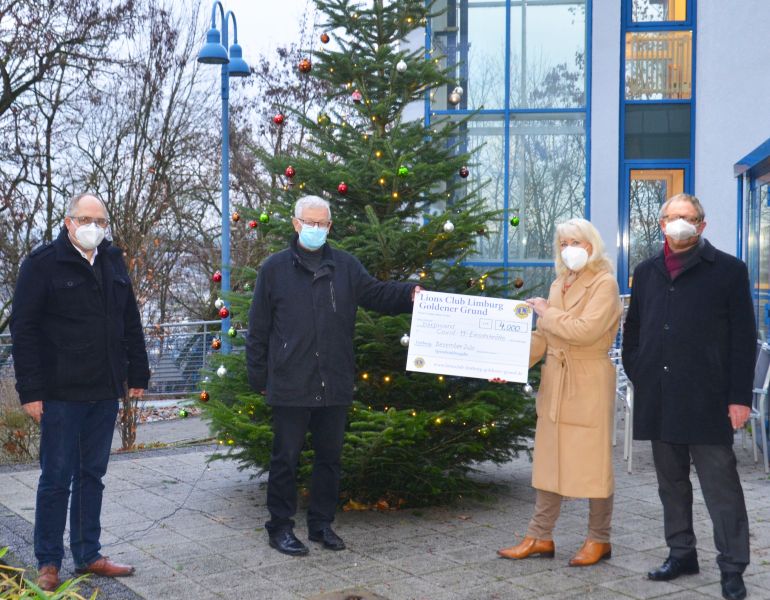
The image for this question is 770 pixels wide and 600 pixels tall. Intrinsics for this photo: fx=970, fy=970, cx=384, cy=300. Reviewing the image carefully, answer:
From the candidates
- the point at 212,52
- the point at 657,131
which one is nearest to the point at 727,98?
the point at 657,131

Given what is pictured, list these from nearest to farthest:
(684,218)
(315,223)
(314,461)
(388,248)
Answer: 1. (684,218)
2. (315,223)
3. (314,461)
4. (388,248)

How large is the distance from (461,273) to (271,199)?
1633 mm

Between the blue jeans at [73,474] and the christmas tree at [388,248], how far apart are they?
3.82 feet

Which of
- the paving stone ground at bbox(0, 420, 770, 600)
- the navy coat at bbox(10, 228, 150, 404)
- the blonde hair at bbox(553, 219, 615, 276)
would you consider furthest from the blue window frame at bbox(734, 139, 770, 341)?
the navy coat at bbox(10, 228, 150, 404)

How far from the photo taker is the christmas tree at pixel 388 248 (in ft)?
21.9

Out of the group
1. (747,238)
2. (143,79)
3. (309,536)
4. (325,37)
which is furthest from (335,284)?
(143,79)

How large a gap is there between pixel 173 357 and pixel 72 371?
39.9 ft

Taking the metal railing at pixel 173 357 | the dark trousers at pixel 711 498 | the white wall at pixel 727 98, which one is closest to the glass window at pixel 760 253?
the white wall at pixel 727 98

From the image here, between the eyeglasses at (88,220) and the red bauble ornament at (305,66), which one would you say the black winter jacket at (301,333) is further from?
the red bauble ornament at (305,66)

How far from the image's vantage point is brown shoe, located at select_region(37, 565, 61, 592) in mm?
5195

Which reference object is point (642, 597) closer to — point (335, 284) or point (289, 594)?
point (289, 594)

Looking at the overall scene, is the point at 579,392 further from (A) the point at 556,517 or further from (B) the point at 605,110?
(B) the point at 605,110

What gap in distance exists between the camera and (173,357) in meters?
17.3

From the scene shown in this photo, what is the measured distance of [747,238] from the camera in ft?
36.0
